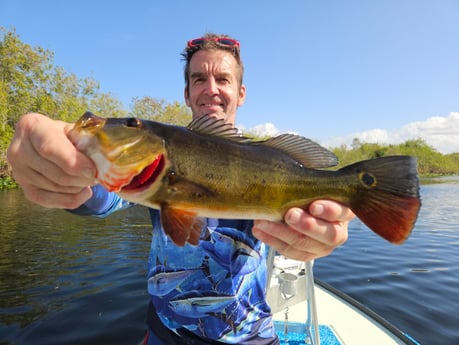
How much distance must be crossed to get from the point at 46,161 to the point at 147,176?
0.54 m

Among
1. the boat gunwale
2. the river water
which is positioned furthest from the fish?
the river water

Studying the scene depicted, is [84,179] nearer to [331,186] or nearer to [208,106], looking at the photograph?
[331,186]

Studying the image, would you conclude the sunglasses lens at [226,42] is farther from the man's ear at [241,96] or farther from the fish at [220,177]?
the fish at [220,177]

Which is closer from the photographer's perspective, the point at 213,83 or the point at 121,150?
the point at 121,150

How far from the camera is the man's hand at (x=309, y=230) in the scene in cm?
196

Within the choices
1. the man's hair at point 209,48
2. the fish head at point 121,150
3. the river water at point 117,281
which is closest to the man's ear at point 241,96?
the man's hair at point 209,48

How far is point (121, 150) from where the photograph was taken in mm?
1761

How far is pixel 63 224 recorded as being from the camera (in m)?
16.4

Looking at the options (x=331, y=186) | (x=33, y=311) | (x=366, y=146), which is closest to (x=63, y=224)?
(x=33, y=311)

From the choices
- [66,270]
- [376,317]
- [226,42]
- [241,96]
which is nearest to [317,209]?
[241,96]

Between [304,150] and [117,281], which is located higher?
[304,150]

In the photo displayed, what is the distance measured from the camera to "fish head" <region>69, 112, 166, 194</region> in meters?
1.70

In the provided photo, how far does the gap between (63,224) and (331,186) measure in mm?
17632

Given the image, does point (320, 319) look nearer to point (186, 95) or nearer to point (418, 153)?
point (186, 95)
